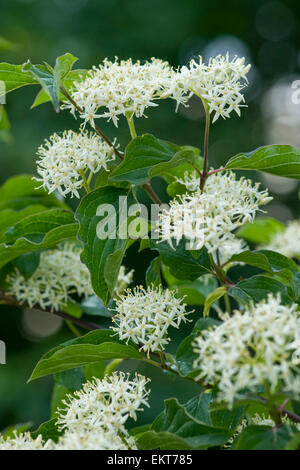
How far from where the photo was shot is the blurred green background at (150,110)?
4.45m

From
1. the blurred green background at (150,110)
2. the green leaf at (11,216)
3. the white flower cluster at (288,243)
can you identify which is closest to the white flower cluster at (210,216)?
the green leaf at (11,216)

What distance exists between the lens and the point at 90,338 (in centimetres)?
105

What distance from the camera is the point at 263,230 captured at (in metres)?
1.94

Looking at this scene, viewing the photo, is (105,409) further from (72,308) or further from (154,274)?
(72,308)

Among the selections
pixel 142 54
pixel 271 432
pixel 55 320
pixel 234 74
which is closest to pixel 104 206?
pixel 234 74

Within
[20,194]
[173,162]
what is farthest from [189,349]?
[20,194]

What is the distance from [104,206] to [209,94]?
285 mm

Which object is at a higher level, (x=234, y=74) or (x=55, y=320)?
(x=234, y=74)

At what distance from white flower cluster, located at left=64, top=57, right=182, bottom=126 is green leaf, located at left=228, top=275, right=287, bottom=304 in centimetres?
36

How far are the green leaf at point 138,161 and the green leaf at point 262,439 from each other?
448mm

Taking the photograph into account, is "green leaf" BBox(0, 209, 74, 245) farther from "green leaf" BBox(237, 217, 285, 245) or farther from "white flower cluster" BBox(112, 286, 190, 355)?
"green leaf" BBox(237, 217, 285, 245)
